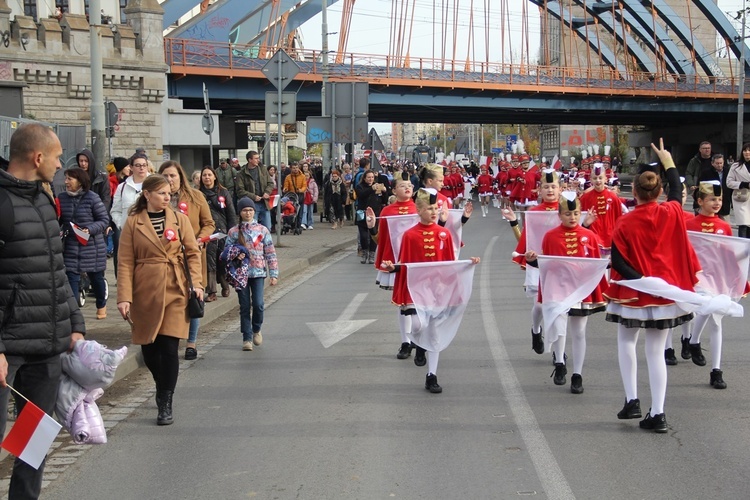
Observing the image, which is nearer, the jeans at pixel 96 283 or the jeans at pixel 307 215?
the jeans at pixel 96 283

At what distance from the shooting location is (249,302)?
31.4 feet

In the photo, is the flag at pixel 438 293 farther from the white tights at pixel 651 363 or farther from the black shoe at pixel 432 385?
the white tights at pixel 651 363

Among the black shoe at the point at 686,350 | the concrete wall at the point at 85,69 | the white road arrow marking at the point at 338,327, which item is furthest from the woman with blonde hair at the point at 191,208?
the concrete wall at the point at 85,69

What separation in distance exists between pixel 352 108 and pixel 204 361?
16413 millimetres

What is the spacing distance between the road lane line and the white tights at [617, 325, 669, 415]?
0.71 metres

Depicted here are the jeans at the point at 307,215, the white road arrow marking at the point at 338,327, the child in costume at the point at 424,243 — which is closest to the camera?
the child in costume at the point at 424,243

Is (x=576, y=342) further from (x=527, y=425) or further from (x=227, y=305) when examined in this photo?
(x=227, y=305)

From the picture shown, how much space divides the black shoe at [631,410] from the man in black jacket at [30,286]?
3.75 metres

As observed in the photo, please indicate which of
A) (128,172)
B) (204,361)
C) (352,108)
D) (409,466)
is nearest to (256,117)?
(352,108)

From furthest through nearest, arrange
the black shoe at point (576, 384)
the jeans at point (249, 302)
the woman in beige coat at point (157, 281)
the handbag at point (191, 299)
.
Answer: the jeans at point (249, 302) → the black shoe at point (576, 384) → the handbag at point (191, 299) → the woman in beige coat at point (157, 281)

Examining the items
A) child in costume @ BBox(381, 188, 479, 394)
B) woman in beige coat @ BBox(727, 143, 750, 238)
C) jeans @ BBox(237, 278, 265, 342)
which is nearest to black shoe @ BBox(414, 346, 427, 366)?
child in costume @ BBox(381, 188, 479, 394)

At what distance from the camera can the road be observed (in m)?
5.29

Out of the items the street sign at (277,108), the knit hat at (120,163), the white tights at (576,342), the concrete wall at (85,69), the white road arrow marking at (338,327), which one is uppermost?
the concrete wall at (85,69)

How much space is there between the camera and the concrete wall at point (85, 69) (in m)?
30.8
